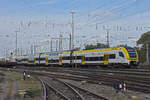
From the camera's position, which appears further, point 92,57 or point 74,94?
point 92,57

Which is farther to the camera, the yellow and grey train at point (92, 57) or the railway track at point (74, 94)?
the yellow and grey train at point (92, 57)

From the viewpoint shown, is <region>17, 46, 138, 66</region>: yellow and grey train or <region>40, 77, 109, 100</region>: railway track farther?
<region>17, 46, 138, 66</region>: yellow and grey train

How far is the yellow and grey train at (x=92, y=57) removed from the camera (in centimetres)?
3153

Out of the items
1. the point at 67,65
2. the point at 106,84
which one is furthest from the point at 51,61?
the point at 106,84

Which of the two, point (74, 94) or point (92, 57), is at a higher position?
point (92, 57)

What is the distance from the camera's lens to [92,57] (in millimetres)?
37594

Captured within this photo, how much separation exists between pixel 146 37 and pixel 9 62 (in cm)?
4341

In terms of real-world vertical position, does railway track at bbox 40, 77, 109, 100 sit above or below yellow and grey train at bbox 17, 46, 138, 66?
below

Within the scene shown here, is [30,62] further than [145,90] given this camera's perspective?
Yes

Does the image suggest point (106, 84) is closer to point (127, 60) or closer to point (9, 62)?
point (127, 60)

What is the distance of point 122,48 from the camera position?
3181 centimetres

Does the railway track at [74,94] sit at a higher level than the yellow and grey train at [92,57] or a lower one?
lower

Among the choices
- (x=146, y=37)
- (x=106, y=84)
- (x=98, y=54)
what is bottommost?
(x=106, y=84)

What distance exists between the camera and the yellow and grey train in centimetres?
3153
